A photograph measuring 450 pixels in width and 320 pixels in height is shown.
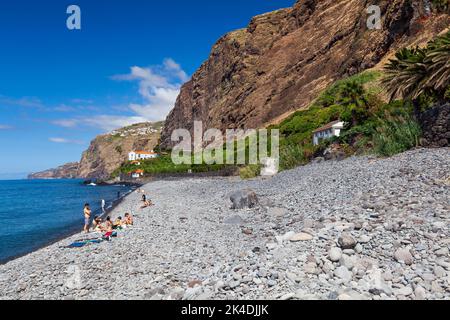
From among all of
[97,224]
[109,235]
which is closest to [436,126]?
[109,235]

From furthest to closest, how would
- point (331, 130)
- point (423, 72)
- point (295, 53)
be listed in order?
1. point (295, 53)
2. point (331, 130)
3. point (423, 72)

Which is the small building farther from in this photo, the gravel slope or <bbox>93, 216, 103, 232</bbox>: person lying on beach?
the gravel slope

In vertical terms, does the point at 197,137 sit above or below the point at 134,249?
above

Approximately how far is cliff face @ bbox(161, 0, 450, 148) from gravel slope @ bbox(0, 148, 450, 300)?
41.5m

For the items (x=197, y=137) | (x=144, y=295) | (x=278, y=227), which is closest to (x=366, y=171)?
(x=278, y=227)

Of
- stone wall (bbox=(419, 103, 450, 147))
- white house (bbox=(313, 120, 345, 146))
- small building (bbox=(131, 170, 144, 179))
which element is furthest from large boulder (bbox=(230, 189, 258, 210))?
small building (bbox=(131, 170, 144, 179))

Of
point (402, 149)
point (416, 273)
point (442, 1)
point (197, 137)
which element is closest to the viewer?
point (416, 273)

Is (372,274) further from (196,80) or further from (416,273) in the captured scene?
(196,80)

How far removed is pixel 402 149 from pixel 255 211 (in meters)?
10.3

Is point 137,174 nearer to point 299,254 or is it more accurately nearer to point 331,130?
point 331,130

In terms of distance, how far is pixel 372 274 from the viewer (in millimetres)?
6234

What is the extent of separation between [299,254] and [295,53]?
79.0m

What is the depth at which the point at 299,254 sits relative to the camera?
295 inches

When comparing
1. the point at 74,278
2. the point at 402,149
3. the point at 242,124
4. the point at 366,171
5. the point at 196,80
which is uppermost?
the point at 196,80
